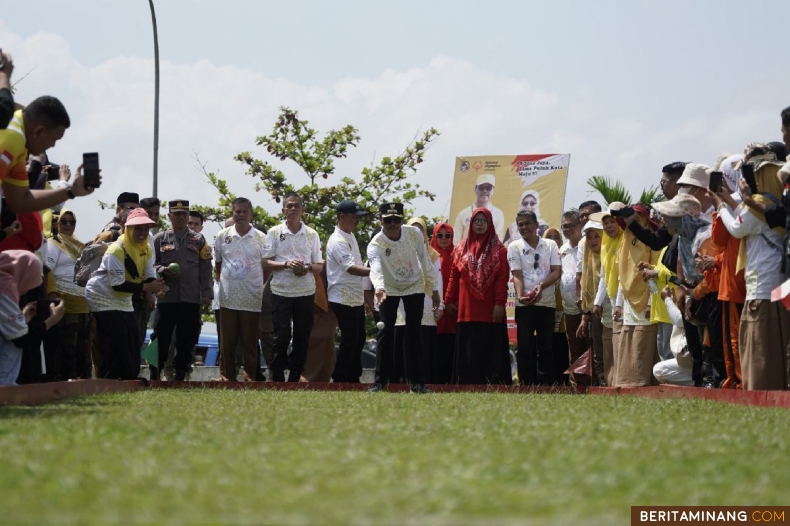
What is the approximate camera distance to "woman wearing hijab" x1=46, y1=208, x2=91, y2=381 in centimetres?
1296

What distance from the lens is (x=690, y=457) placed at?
4.93m

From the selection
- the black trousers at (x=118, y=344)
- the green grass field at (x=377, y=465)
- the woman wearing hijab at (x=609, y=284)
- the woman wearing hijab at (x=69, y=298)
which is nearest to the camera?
the green grass field at (x=377, y=465)

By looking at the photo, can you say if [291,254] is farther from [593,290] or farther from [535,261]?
[593,290]

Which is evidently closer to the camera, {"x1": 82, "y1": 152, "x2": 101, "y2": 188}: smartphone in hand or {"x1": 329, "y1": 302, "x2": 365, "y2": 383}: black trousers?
{"x1": 82, "y1": 152, "x2": 101, "y2": 188}: smartphone in hand

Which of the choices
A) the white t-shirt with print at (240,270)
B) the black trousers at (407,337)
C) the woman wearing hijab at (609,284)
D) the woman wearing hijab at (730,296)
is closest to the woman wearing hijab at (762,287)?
the woman wearing hijab at (730,296)

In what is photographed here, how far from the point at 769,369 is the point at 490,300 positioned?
4.90 metres

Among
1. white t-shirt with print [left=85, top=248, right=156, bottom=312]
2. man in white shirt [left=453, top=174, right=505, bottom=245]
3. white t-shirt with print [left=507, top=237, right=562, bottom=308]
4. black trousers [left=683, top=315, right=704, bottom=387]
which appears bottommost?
black trousers [left=683, top=315, right=704, bottom=387]

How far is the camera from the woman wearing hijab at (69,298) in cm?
1296

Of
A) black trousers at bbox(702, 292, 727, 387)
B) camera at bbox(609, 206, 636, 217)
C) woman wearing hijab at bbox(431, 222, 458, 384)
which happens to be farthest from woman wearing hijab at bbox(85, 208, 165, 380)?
black trousers at bbox(702, 292, 727, 387)

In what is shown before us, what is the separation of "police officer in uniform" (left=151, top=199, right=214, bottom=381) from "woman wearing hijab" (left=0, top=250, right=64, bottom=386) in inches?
187

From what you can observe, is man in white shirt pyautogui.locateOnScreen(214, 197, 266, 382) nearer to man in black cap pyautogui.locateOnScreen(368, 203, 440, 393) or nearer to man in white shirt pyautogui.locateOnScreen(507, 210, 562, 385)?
man in black cap pyautogui.locateOnScreen(368, 203, 440, 393)

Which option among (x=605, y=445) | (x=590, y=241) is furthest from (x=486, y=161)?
(x=605, y=445)

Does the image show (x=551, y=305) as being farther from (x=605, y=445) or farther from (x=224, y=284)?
(x=605, y=445)

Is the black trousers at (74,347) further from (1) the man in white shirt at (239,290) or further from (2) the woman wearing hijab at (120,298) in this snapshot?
(1) the man in white shirt at (239,290)
